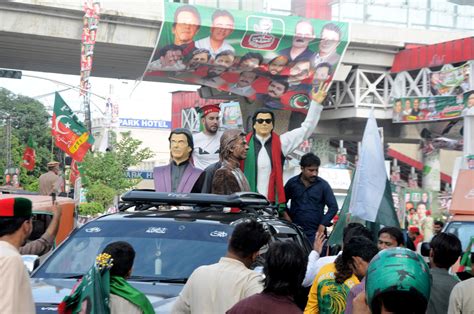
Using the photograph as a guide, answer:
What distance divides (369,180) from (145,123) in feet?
432

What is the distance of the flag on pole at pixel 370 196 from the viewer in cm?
988

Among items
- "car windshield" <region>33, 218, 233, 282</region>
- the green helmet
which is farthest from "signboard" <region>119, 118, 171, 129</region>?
the green helmet

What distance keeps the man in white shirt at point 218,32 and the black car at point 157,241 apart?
3678 centimetres

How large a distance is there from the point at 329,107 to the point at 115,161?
1847 cm

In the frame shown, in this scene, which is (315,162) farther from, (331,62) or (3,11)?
(331,62)

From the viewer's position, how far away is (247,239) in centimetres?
550

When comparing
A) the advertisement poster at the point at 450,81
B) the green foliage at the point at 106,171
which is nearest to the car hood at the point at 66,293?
the green foliage at the point at 106,171

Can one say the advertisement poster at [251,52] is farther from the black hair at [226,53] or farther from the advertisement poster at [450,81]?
the advertisement poster at [450,81]

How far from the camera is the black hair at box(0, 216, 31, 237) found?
4979 millimetres

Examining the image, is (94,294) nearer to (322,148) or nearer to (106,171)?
(106,171)

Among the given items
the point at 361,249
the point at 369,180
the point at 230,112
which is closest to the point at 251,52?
the point at 230,112

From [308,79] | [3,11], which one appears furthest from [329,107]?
[3,11]

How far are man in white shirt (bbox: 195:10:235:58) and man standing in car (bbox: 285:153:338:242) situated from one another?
3386 cm

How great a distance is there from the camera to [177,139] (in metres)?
10.4
